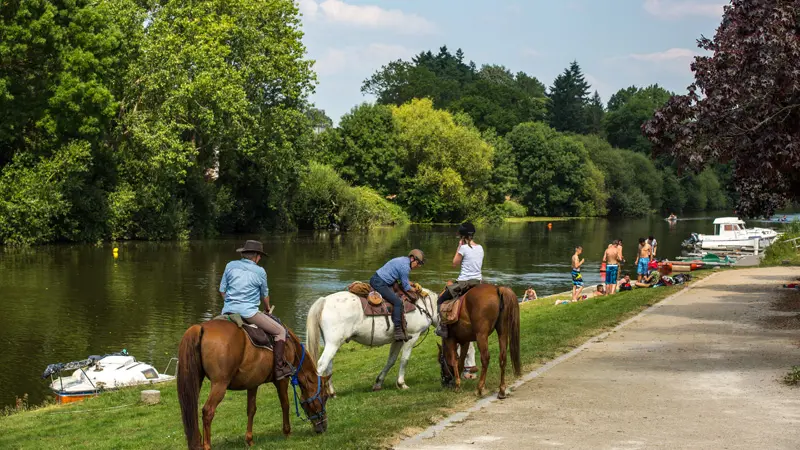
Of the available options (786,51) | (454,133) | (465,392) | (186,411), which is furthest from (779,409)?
(454,133)

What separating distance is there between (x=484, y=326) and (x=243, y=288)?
14.8 feet

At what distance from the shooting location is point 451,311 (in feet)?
50.8

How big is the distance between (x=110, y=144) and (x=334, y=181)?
26.9 m

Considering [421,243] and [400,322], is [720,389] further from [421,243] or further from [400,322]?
[421,243]

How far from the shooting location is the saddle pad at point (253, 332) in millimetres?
11906

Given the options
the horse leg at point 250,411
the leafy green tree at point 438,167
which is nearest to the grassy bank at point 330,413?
the horse leg at point 250,411

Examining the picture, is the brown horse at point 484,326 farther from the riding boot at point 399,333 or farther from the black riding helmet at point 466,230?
the riding boot at point 399,333

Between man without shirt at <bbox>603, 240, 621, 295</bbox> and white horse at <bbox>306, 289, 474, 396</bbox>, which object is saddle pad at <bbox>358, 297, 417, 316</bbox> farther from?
man without shirt at <bbox>603, 240, 621, 295</bbox>

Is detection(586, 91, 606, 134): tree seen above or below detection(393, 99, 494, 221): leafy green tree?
above

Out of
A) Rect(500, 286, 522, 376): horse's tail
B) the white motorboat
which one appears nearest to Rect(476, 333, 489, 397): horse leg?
Rect(500, 286, 522, 376): horse's tail

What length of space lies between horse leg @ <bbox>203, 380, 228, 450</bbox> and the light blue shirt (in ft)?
3.45

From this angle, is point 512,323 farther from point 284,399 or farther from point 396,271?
point 284,399

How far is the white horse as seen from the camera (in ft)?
52.9

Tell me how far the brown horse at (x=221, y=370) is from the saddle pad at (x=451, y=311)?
3.40 meters
